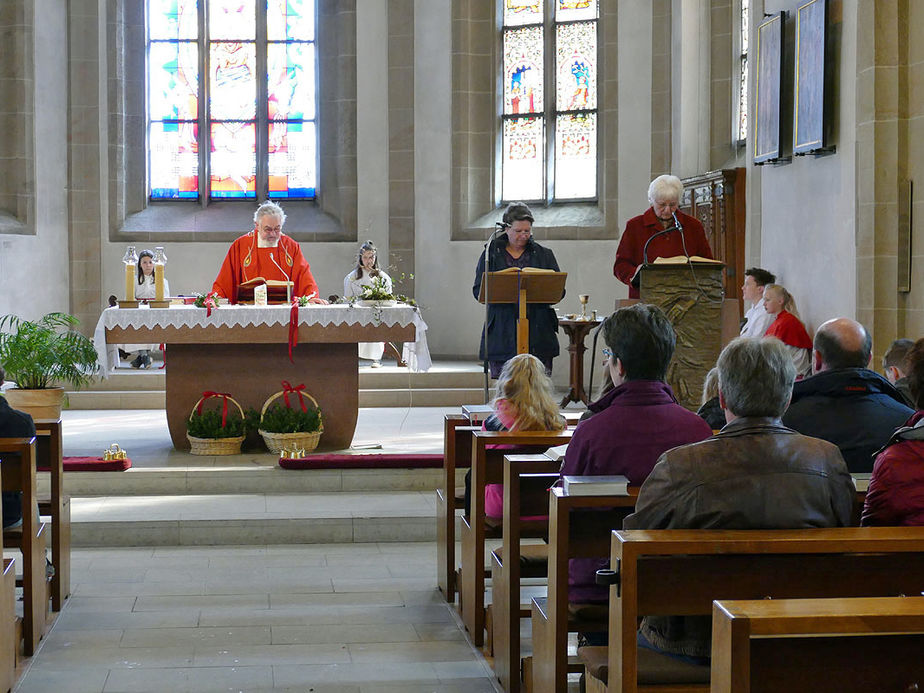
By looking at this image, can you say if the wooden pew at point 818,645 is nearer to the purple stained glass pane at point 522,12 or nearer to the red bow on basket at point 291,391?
the red bow on basket at point 291,391

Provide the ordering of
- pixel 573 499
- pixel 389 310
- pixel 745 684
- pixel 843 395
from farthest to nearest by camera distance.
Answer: pixel 389 310
pixel 843 395
pixel 573 499
pixel 745 684

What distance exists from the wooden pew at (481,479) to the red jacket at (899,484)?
1744 mm

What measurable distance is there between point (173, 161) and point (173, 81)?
36.5 inches

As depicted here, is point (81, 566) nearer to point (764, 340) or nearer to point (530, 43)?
point (764, 340)

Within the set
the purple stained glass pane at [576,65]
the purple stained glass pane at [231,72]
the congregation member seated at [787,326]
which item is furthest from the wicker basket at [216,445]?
the purple stained glass pane at [231,72]

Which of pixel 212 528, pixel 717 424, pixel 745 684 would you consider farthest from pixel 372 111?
pixel 745 684

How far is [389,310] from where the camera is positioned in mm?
7645

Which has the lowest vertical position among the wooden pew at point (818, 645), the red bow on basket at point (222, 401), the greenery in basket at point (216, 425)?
the greenery in basket at point (216, 425)

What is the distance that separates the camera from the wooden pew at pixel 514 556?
3.86 meters

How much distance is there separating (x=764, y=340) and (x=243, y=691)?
2.09m

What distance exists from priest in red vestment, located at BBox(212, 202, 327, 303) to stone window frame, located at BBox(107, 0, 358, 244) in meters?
5.15

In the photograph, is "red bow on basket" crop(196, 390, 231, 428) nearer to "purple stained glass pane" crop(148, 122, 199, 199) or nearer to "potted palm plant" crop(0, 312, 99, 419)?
"potted palm plant" crop(0, 312, 99, 419)

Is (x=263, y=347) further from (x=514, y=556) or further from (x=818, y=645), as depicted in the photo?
(x=818, y=645)

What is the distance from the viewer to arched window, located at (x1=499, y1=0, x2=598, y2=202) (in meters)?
13.2
